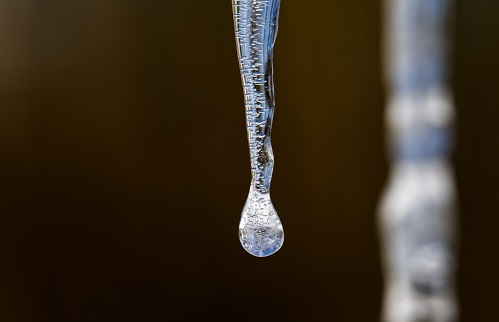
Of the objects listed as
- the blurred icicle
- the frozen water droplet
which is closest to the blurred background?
the blurred icicle

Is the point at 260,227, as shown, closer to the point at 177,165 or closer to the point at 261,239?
the point at 261,239

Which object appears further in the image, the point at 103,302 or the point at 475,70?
the point at 103,302

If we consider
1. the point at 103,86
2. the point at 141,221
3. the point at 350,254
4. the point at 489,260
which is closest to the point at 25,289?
the point at 141,221

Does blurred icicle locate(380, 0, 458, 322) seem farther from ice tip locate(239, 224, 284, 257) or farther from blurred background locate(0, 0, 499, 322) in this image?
ice tip locate(239, 224, 284, 257)

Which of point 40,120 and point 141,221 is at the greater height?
point 40,120

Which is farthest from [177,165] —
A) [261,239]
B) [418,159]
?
[261,239]

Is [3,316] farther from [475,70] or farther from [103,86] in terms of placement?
[475,70]
